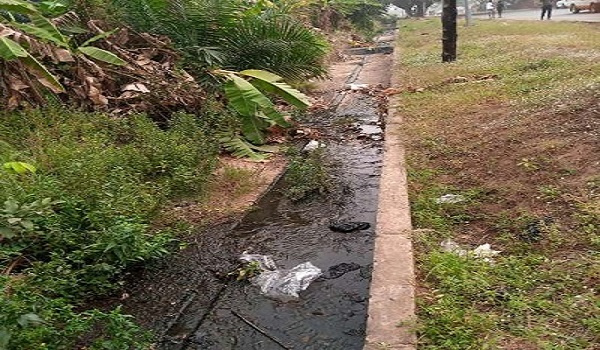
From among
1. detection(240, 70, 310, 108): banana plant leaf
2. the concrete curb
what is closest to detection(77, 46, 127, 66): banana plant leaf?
detection(240, 70, 310, 108): banana plant leaf

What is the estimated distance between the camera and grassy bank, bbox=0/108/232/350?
8.06ft

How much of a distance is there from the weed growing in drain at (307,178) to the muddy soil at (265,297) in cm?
8

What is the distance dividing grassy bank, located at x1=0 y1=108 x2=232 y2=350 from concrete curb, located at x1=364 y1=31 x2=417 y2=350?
43.2 inches

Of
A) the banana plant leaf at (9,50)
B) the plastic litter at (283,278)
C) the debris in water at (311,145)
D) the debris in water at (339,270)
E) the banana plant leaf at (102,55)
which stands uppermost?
the banana plant leaf at (9,50)

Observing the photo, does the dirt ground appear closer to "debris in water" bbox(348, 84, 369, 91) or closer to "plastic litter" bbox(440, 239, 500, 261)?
"plastic litter" bbox(440, 239, 500, 261)

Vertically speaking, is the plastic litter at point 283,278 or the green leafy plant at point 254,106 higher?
the green leafy plant at point 254,106

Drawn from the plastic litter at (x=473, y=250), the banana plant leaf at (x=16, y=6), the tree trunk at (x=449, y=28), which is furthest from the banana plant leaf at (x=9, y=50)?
the tree trunk at (x=449, y=28)


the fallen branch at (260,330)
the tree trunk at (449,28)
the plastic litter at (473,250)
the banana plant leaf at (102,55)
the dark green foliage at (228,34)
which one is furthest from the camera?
the tree trunk at (449,28)

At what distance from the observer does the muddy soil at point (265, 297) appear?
9.39 feet

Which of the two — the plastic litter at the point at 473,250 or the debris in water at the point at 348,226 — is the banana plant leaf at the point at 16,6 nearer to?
the debris in water at the point at 348,226

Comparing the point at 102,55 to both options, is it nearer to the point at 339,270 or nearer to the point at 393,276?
the point at 339,270

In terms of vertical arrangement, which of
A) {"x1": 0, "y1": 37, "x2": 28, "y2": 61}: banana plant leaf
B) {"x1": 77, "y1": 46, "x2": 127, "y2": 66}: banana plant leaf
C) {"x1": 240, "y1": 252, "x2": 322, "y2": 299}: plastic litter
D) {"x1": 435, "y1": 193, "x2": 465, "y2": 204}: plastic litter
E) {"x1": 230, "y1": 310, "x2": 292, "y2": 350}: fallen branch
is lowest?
{"x1": 240, "y1": 252, "x2": 322, "y2": 299}: plastic litter

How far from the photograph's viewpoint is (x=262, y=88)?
21.4 feet

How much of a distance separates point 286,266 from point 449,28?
373 inches
